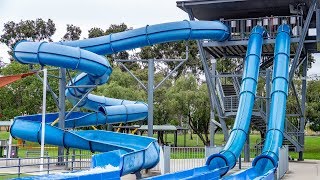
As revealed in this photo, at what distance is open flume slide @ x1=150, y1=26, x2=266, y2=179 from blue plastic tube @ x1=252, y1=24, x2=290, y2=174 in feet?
3.10

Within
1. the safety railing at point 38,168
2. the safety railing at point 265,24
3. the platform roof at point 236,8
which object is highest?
the platform roof at point 236,8

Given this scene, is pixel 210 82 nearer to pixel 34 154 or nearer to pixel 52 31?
pixel 34 154

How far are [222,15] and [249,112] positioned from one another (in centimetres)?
812

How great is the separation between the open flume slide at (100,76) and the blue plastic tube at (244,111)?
1732mm

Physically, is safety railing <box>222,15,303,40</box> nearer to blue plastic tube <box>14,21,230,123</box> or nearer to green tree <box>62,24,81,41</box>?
blue plastic tube <box>14,21,230,123</box>

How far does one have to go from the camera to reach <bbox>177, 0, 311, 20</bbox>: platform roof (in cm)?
2700

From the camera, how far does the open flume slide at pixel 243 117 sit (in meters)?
20.2

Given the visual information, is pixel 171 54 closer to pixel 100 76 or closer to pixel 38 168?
pixel 38 168

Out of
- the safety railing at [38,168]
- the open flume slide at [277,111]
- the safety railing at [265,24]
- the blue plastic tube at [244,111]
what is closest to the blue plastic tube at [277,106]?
the open flume slide at [277,111]

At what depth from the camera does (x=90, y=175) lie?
420 inches

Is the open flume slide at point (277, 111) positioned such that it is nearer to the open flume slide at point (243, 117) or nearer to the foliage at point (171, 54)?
the open flume slide at point (243, 117)

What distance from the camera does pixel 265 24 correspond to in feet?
90.3

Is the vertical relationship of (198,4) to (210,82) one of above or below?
above

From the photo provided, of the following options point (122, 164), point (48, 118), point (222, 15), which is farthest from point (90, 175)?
point (222, 15)
